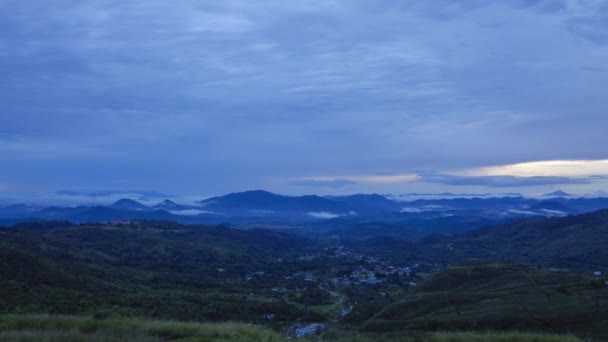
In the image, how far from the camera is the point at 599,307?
3198 centimetres

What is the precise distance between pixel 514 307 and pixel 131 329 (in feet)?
104

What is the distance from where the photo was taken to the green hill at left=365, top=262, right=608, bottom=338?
3108 centimetres

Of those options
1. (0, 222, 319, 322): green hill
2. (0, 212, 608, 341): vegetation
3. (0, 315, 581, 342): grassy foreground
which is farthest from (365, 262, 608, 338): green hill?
(0, 222, 319, 322): green hill

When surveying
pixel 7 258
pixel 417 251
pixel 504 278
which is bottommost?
pixel 417 251

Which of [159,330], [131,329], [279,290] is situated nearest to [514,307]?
[159,330]

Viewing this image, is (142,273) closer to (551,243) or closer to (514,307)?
(514,307)

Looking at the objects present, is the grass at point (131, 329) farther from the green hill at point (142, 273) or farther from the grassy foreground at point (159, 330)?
the green hill at point (142, 273)

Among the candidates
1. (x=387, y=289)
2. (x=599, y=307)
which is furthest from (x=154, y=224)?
(x=599, y=307)

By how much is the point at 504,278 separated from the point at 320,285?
150ft

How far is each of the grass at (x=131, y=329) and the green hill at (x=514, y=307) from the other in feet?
70.5

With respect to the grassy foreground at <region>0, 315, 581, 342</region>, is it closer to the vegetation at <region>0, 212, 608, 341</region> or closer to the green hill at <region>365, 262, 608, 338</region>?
the vegetation at <region>0, 212, 608, 341</region>

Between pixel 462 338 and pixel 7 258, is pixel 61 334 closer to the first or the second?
pixel 462 338

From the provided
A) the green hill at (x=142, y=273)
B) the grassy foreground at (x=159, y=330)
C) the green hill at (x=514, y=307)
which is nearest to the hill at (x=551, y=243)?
the green hill at (x=142, y=273)

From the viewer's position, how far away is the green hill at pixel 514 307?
31078mm
